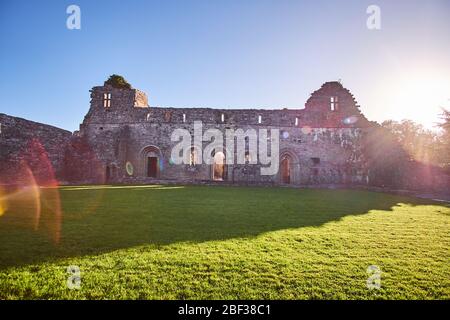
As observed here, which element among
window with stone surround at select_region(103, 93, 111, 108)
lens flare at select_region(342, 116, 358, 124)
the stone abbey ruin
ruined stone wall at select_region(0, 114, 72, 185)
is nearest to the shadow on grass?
ruined stone wall at select_region(0, 114, 72, 185)

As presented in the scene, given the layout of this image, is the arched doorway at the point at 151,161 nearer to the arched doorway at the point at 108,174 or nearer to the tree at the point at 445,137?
the arched doorway at the point at 108,174

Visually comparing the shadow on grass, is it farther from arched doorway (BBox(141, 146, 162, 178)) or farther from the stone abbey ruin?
arched doorway (BBox(141, 146, 162, 178))

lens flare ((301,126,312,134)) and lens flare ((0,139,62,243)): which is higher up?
lens flare ((301,126,312,134))

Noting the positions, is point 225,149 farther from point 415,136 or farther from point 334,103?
point 415,136

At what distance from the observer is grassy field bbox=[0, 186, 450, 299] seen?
271 cm

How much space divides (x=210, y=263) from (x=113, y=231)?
96.8 inches

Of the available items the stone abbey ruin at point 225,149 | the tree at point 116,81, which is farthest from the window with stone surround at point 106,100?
the tree at point 116,81

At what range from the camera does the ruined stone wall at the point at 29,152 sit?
13961 millimetres

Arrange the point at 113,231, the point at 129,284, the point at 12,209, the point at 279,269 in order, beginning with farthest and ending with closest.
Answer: the point at 12,209, the point at 113,231, the point at 279,269, the point at 129,284

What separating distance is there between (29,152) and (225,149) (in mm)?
13827

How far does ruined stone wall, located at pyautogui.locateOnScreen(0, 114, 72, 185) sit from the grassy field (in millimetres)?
10309

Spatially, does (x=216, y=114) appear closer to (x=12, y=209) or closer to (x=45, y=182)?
(x=45, y=182)

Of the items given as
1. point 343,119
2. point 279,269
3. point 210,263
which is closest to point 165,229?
point 210,263
